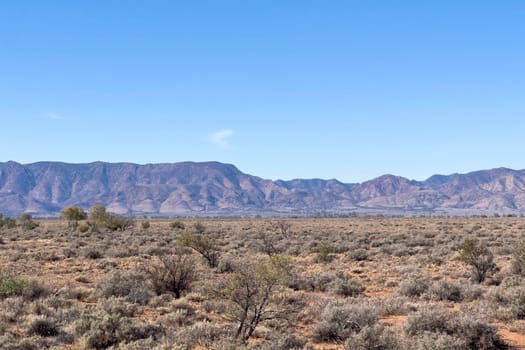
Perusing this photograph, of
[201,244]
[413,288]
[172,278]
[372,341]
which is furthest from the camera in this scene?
[201,244]

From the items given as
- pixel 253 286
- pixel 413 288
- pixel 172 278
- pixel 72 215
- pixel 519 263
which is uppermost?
pixel 253 286

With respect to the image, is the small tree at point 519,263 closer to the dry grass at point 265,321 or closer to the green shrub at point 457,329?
the dry grass at point 265,321

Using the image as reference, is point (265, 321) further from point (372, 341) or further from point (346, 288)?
point (346, 288)

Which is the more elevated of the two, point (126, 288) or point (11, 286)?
point (11, 286)

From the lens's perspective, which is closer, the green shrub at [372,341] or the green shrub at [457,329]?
the green shrub at [372,341]

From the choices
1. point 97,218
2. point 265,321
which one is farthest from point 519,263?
point 97,218

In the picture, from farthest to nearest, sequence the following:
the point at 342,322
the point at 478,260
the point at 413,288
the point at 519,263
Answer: the point at 478,260
the point at 519,263
the point at 413,288
the point at 342,322

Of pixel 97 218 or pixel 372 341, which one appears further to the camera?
pixel 97 218

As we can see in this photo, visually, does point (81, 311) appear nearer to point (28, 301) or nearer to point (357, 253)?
point (28, 301)

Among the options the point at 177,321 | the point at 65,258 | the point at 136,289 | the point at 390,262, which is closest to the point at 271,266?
Result: the point at 177,321

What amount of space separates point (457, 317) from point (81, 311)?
9.08 m

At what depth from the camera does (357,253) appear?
26984 millimetres

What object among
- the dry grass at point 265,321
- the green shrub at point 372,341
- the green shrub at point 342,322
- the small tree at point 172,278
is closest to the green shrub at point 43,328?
the dry grass at point 265,321

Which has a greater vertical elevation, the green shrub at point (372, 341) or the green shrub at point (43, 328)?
the green shrub at point (372, 341)
